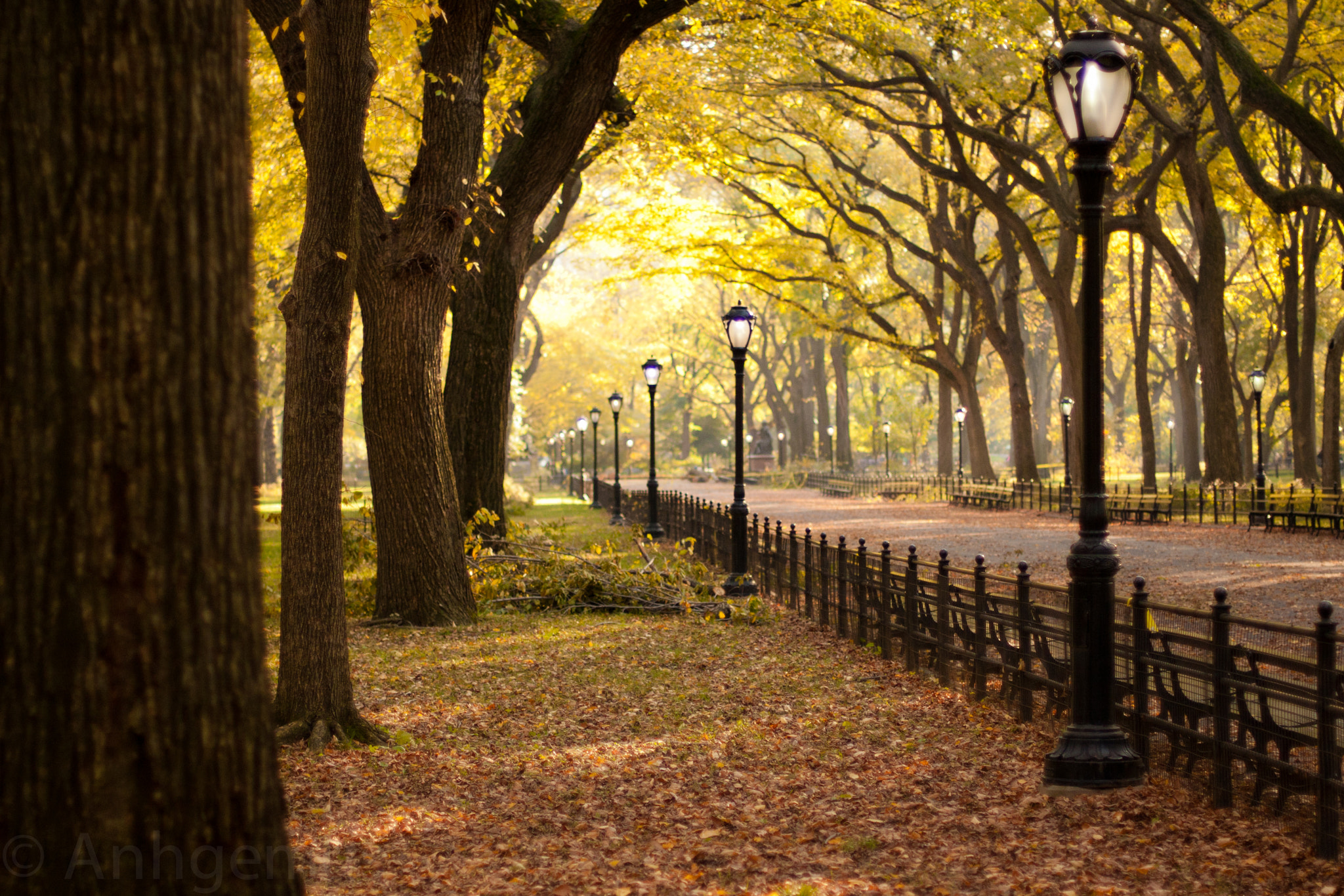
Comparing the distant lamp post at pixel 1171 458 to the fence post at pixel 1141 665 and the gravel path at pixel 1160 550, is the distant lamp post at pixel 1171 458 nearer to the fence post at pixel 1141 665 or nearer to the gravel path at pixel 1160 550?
the gravel path at pixel 1160 550

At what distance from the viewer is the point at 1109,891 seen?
16.5 ft

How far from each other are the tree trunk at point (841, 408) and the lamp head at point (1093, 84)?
53.3 metres

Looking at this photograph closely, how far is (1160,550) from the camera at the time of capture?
69.9ft

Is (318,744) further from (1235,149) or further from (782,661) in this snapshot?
(1235,149)

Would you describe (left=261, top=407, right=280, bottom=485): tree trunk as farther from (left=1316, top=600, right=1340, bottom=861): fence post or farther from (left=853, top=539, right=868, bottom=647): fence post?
(left=1316, top=600, right=1340, bottom=861): fence post

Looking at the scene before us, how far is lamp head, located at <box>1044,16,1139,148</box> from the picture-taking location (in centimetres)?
675

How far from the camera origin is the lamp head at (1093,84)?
6746mm

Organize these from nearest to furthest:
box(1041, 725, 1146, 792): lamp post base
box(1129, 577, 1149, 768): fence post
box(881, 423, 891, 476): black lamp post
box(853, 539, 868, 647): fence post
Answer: box(1041, 725, 1146, 792): lamp post base
box(1129, 577, 1149, 768): fence post
box(853, 539, 868, 647): fence post
box(881, 423, 891, 476): black lamp post

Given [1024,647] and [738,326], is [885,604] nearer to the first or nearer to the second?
[1024,647]

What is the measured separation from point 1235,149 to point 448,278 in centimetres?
1404

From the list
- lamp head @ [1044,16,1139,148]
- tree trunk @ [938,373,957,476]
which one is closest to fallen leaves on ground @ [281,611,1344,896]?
lamp head @ [1044,16,1139,148]

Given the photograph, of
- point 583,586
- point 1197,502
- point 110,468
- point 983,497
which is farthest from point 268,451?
point 110,468

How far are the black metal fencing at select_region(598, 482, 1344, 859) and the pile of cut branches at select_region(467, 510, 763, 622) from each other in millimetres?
4029

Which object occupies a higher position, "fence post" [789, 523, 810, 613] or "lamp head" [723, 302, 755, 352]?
"lamp head" [723, 302, 755, 352]
